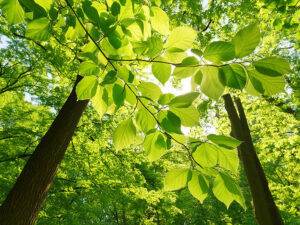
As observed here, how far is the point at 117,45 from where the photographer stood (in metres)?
0.66

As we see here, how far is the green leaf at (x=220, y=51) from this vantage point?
51cm

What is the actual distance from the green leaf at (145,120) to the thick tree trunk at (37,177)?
2.35 m

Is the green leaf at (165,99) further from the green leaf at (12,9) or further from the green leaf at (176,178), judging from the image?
the green leaf at (12,9)

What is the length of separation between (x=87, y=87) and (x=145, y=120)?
271 millimetres

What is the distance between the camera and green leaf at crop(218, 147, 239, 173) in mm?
606

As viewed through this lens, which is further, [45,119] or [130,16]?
[45,119]

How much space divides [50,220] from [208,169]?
779cm

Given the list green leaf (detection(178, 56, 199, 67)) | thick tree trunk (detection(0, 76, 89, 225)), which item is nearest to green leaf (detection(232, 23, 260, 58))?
green leaf (detection(178, 56, 199, 67))

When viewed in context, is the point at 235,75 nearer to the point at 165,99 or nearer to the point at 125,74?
the point at 165,99

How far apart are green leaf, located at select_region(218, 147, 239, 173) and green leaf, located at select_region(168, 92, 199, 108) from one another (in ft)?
0.62

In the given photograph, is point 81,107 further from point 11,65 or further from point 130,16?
point 11,65

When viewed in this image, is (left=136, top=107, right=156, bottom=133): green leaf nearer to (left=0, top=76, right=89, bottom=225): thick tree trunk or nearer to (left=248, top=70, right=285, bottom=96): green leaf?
(left=248, top=70, right=285, bottom=96): green leaf

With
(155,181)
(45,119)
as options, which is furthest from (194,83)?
(155,181)

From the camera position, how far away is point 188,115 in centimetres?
64
